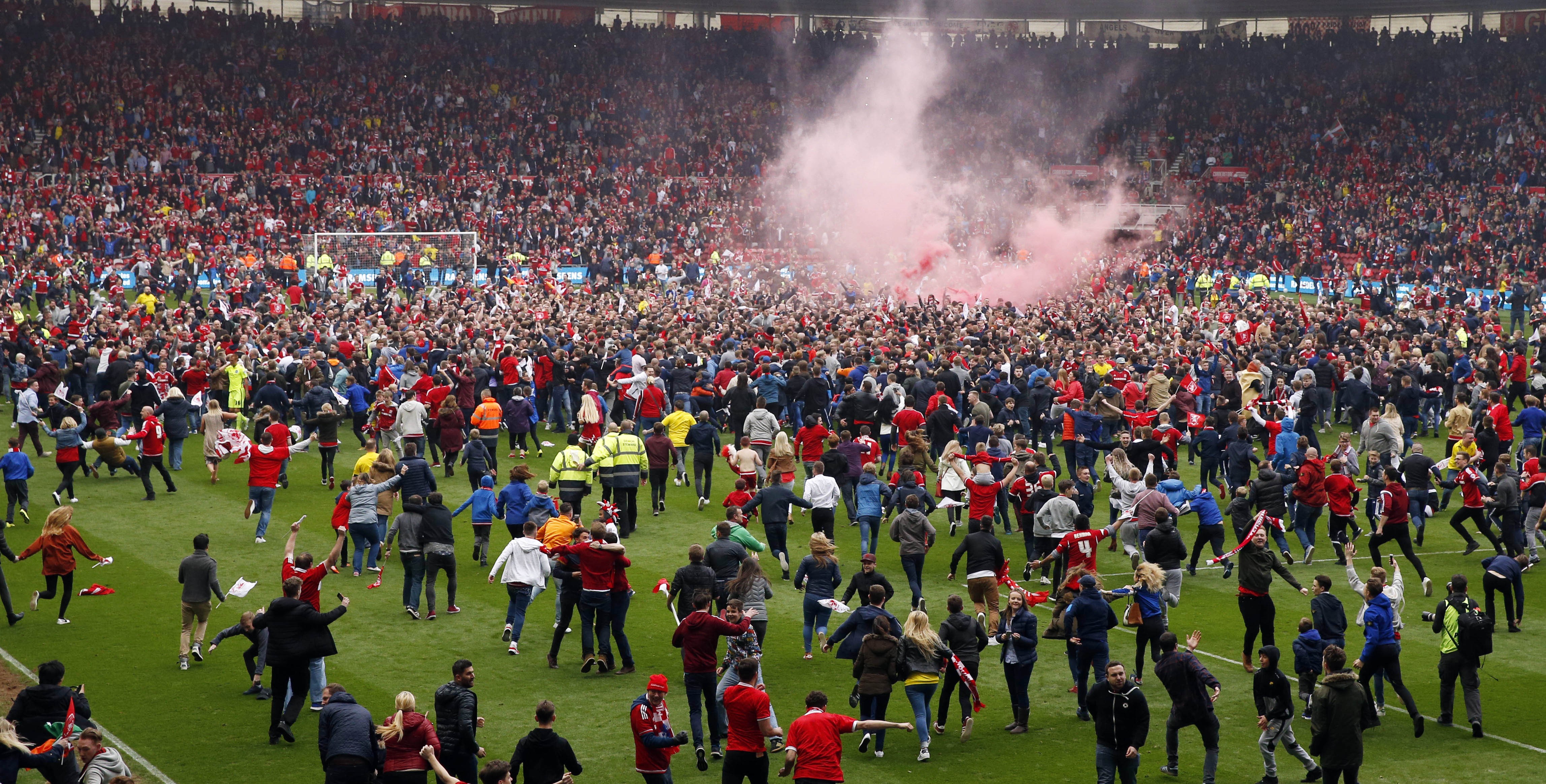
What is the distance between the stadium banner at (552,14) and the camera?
2564 inches

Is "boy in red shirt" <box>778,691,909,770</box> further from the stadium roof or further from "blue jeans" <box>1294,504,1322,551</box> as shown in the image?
the stadium roof

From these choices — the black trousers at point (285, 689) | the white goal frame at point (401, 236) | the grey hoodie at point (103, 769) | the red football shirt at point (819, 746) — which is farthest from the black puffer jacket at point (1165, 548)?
the white goal frame at point (401, 236)

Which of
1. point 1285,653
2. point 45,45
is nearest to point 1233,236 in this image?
point 1285,653

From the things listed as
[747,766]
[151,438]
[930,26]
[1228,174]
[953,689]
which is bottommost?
[747,766]

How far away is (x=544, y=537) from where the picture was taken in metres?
14.9

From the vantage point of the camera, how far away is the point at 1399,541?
16797 mm

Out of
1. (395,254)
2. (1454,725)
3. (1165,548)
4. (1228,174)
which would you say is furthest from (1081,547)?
(1228,174)

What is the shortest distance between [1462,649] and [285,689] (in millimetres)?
9737

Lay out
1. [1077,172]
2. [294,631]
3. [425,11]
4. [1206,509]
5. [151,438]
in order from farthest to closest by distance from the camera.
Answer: [425,11] → [1077,172] → [151,438] → [1206,509] → [294,631]

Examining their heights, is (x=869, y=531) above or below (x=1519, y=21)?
below

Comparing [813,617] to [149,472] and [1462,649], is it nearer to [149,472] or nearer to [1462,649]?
[1462,649]

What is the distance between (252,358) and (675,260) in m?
22.7

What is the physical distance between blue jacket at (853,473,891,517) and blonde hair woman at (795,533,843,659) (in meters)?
2.73

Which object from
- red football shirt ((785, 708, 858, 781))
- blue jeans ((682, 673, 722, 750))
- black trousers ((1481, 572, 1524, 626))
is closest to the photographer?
black trousers ((1481, 572, 1524, 626))
